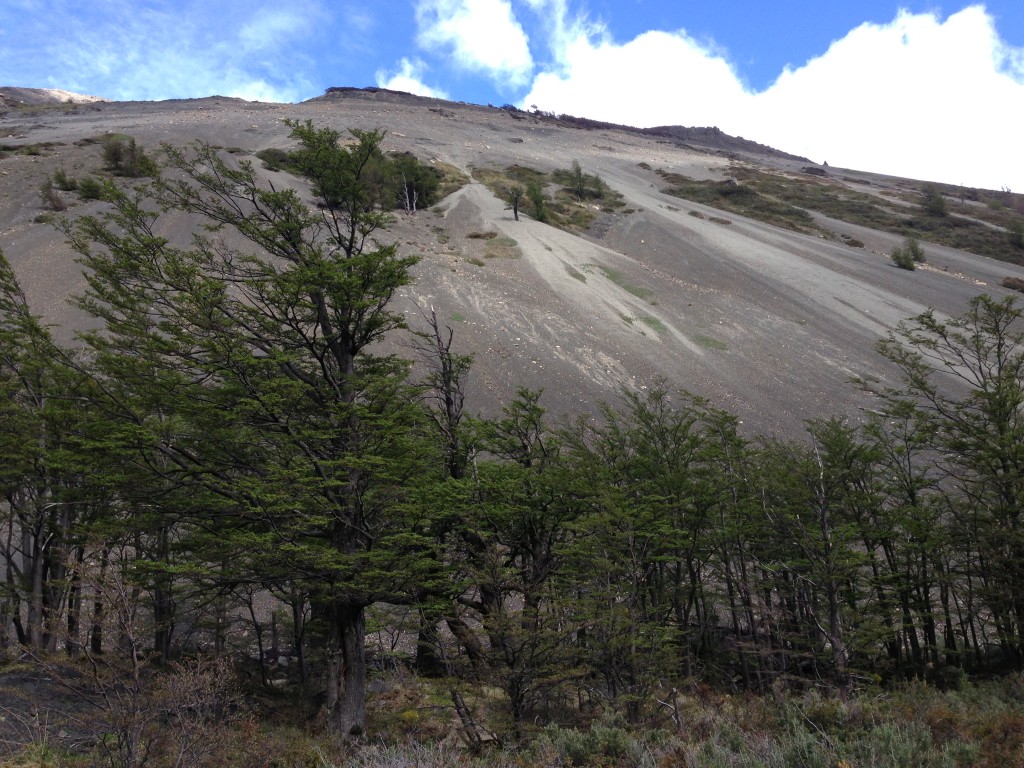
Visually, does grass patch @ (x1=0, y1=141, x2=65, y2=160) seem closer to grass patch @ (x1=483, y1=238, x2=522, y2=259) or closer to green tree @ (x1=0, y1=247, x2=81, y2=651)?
grass patch @ (x1=483, y1=238, x2=522, y2=259)

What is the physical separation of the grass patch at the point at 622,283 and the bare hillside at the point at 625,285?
0.16m

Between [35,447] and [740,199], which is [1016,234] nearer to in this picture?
[740,199]

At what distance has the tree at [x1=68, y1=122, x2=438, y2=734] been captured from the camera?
36.1 ft

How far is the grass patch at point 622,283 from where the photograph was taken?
153 ft

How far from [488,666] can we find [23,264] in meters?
40.6

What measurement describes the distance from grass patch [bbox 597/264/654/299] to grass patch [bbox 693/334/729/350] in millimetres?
7081

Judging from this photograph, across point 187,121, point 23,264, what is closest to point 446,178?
point 187,121

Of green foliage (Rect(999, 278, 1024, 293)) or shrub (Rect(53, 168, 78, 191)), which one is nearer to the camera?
shrub (Rect(53, 168, 78, 191))

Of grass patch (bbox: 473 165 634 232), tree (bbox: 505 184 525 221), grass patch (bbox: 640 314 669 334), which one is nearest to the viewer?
grass patch (bbox: 640 314 669 334)

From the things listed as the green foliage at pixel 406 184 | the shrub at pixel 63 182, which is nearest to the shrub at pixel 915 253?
the green foliage at pixel 406 184

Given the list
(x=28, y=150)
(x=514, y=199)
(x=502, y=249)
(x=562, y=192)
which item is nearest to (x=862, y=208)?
(x=562, y=192)

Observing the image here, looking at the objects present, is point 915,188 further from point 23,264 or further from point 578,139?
point 23,264

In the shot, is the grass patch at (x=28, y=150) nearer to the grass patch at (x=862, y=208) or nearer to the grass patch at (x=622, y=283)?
the grass patch at (x=622, y=283)

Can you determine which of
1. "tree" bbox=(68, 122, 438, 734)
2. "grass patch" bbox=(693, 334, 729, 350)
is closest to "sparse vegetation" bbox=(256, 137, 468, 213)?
"grass patch" bbox=(693, 334, 729, 350)
